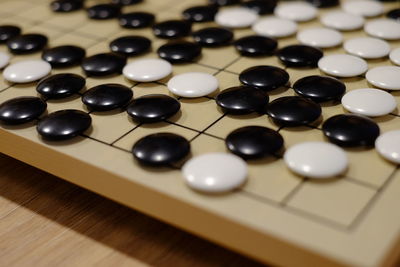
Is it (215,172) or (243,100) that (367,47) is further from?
(215,172)

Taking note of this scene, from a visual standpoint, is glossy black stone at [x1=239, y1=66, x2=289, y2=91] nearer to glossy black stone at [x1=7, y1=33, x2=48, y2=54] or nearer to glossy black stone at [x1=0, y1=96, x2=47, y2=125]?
glossy black stone at [x1=0, y1=96, x2=47, y2=125]

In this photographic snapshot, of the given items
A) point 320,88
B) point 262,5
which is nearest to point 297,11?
point 262,5

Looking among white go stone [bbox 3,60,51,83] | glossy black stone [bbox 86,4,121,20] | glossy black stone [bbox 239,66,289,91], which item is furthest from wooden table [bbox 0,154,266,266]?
glossy black stone [bbox 86,4,121,20]

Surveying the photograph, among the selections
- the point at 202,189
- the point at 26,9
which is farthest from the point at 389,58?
the point at 26,9

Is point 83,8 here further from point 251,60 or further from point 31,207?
point 31,207

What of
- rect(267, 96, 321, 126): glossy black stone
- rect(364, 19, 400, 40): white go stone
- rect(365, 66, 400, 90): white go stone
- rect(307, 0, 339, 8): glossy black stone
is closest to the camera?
rect(267, 96, 321, 126): glossy black stone

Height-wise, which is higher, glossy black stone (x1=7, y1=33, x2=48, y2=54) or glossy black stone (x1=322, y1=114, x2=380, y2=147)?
glossy black stone (x1=322, y1=114, x2=380, y2=147)
